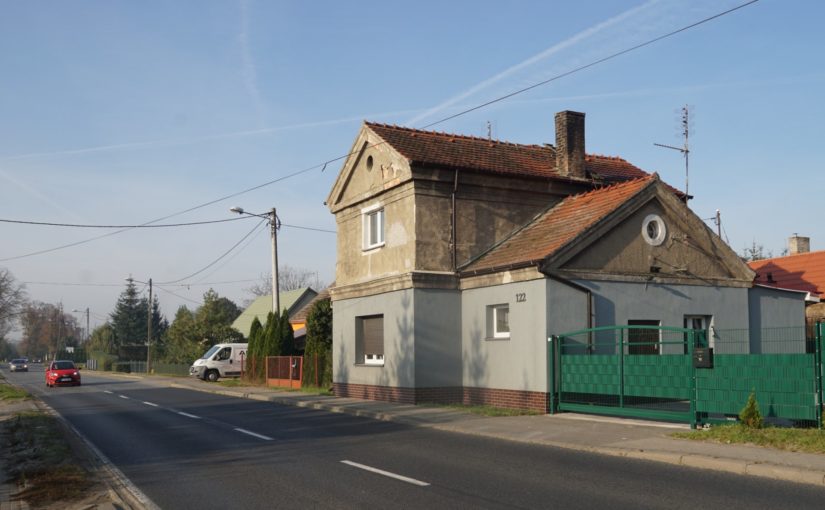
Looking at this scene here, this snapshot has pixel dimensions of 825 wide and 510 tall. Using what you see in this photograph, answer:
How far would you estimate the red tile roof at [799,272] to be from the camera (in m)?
30.4

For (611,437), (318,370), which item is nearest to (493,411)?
(611,437)

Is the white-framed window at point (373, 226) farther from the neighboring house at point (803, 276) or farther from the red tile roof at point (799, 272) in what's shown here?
the red tile roof at point (799, 272)

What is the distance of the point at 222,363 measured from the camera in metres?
42.8

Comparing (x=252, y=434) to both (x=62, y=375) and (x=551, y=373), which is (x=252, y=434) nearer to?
(x=551, y=373)

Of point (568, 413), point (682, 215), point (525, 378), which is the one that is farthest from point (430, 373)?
point (682, 215)

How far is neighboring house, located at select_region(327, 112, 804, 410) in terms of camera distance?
64.5 ft

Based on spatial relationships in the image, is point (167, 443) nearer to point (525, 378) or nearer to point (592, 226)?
point (525, 378)

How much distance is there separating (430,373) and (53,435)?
32.9ft

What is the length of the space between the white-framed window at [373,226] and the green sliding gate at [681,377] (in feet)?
25.9

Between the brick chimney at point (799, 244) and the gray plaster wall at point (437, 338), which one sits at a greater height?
the brick chimney at point (799, 244)

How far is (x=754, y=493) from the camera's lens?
9.26m

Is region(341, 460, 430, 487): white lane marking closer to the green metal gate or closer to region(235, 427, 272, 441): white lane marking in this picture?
region(235, 427, 272, 441): white lane marking

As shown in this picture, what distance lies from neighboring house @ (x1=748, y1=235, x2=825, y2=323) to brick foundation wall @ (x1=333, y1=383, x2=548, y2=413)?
12533 millimetres

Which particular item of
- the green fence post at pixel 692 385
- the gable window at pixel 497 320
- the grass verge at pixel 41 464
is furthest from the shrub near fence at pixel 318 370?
the green fence post at pixel 692 385
